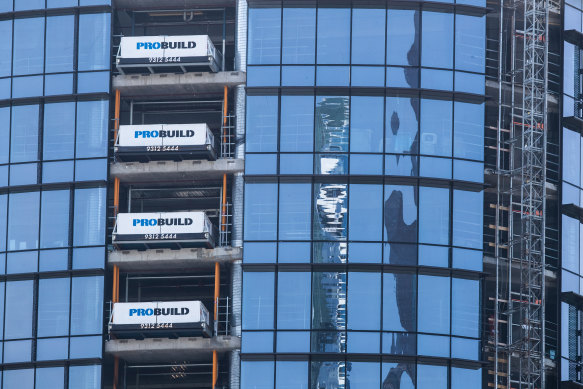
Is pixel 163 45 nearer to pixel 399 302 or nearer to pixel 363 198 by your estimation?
pixel 363 198

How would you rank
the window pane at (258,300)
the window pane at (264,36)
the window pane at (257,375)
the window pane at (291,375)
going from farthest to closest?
1. the window pane at (264,36)
2. the window pane at (258,300)
3. the window pane at (257,375)
4. the window pane at (291,375)

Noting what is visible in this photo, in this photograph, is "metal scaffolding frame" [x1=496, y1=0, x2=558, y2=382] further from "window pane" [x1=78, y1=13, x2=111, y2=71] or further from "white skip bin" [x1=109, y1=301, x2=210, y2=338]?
"window pane" [x1=78, y1=13, x2=111, y2=71]

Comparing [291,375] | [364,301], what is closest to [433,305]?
[364,301]

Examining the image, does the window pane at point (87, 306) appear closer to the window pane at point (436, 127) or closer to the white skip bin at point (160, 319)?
the white skip bin at point (160, 319)

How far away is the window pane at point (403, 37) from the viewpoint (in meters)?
103

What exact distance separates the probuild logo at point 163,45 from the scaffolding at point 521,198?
61.7ft

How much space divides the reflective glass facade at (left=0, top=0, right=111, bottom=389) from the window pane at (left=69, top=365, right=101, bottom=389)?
0.19 feet

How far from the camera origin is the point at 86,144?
10331 centimetres

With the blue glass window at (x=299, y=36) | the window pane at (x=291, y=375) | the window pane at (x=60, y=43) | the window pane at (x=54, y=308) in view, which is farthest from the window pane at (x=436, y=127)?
the window pane at (x=54, y=308)

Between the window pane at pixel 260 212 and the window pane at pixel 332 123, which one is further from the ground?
the window pane at pixel 332 123

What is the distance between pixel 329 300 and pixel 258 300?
13.3 feet

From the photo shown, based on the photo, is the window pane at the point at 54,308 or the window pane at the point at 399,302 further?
the window pane at the point at 54,308

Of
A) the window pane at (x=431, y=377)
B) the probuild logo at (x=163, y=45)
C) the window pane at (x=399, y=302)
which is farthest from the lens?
the probuild logo at (x=163, y=45)

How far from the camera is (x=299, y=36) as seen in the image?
103438 millimetres
